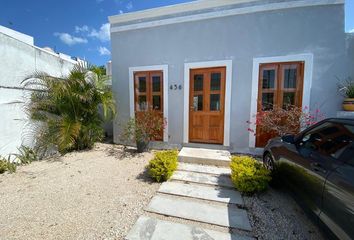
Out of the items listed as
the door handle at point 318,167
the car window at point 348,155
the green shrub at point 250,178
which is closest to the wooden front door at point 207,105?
the green shrub at point 250,178

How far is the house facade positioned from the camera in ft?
14.4

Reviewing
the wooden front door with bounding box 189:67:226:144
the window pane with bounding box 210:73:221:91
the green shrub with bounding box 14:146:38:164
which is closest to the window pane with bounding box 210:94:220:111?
the wooden front door with bounding box 189:67:226:144

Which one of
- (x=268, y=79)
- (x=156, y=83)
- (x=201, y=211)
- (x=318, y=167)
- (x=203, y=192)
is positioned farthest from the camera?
(x=156, y=83)

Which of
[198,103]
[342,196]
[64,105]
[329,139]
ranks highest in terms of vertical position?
[198,103]

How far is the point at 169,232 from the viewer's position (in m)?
2.17

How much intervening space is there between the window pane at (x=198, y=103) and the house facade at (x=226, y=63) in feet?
0.10

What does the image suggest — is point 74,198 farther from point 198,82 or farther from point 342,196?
point 198,82

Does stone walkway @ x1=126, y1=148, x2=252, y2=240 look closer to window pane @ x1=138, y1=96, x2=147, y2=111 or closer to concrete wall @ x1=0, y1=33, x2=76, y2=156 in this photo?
window pane @ x1=138, y1=96, x2=147, y2=111

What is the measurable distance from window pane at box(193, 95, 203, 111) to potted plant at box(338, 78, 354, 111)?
3.41 metres

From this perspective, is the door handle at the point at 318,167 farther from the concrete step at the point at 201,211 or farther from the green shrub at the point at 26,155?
the green shrub at the point at 26,155

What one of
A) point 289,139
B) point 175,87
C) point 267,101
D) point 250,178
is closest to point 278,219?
point 250,178

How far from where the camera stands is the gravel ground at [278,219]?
2.16 m

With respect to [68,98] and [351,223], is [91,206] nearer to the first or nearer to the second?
[351,223]

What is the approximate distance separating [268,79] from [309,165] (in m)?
3.25
